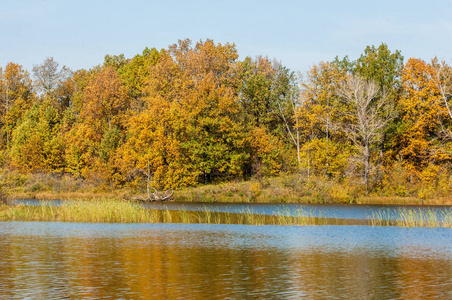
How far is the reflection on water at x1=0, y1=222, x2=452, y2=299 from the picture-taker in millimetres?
18172

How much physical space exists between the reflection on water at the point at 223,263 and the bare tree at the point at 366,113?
112ft

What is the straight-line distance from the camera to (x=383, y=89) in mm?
74375

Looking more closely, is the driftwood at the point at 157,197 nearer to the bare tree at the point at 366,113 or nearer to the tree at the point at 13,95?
the bare tree at the point at 366,113

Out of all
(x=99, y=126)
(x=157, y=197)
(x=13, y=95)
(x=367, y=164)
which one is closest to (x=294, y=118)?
(x=367, y=164)

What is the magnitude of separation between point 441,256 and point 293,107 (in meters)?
60.3

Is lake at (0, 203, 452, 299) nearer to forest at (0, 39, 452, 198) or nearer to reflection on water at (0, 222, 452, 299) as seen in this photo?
reflection on water at (0, 222, 452, 299)

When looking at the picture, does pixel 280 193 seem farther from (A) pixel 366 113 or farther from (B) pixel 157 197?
(A) pixel 366 113

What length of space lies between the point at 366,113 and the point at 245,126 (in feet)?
73.4

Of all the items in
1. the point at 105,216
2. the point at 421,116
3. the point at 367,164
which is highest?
the point at 421,116

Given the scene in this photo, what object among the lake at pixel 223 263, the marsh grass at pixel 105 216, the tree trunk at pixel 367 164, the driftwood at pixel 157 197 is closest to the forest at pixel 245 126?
the tree trunk at pixel 367 164

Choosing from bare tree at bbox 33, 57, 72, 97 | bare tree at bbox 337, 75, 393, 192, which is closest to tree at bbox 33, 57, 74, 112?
bare tree at bbox 33, 57, 72, 97

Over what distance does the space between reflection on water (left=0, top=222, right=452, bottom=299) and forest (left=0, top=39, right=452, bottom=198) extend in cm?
3726

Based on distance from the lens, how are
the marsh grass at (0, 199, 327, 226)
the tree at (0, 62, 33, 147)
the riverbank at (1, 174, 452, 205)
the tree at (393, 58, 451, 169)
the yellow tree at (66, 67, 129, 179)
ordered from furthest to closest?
the tree at (0, 62, 33, 147) < the yellow tree at (66, 67, 129, 179) < the tree at (393, 58, 451, 169) < the riverbank at (1, 174, 452, 205) < the marsh grass at (0, 199, 327, 226)

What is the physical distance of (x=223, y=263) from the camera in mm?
23734
